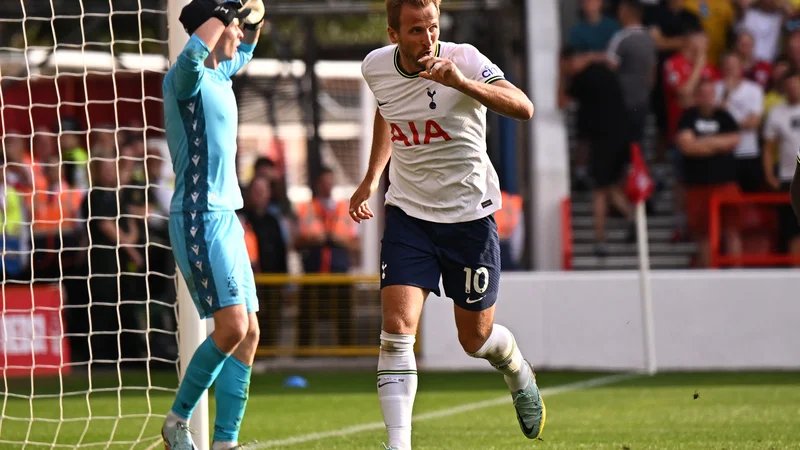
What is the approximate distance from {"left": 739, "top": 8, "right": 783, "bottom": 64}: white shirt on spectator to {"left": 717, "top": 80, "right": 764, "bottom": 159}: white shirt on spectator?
0.83 metres

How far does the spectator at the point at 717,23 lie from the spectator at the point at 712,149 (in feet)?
3.71

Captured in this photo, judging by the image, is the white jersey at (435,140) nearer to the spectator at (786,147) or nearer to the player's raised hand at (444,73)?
the player's raised hand at (444,73)

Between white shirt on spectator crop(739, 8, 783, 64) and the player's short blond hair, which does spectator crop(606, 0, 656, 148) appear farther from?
the player's short blond hair

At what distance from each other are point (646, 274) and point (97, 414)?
19.2 ft

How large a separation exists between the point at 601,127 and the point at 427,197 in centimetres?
953

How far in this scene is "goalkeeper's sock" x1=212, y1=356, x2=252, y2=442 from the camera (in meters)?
6.35

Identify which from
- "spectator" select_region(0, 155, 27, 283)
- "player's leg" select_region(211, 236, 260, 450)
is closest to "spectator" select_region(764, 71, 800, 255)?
"spectator" select_region(0, 155, 27, 283)

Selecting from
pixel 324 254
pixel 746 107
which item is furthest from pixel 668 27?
pixel 324 254

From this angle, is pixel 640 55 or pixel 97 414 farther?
pixel 640 55

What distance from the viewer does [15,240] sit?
1462 cm

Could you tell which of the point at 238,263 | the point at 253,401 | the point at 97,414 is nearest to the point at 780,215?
the point at 253,401

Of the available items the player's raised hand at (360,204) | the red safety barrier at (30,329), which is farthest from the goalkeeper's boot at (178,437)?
the red safety barrier at (30,329)

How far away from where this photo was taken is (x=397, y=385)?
5820 mm

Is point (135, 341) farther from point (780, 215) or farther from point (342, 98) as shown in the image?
point (342, 98)
